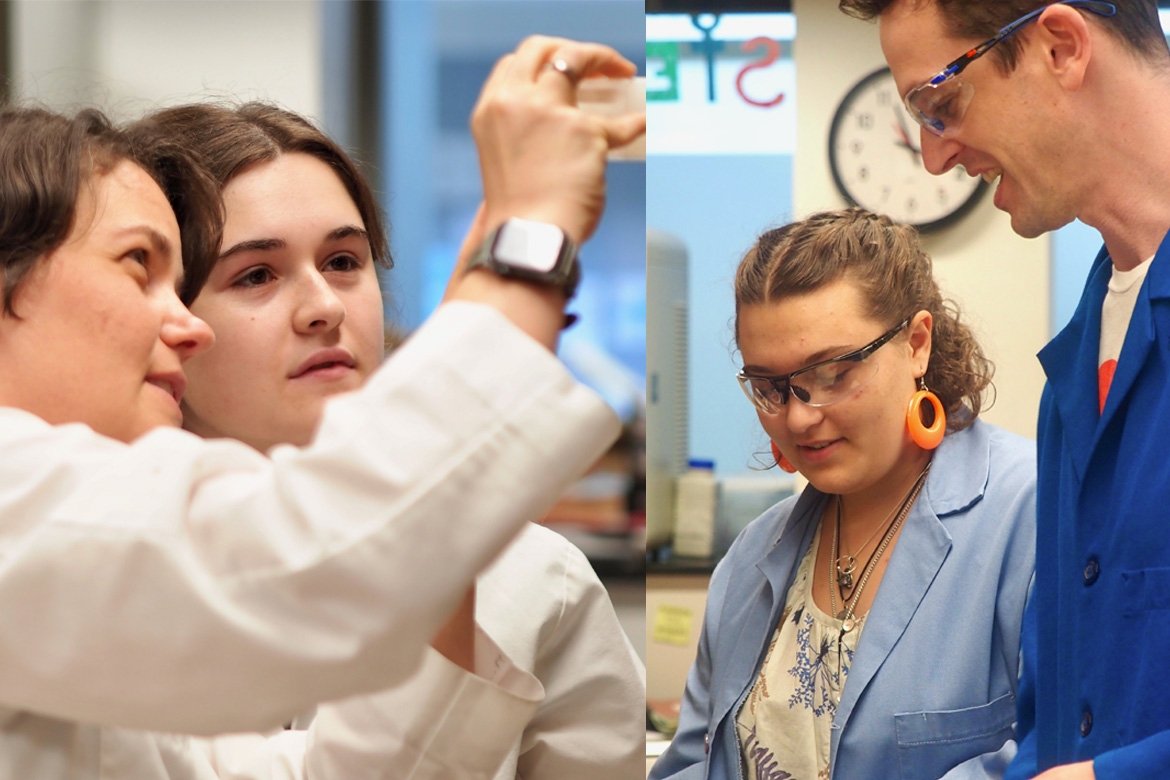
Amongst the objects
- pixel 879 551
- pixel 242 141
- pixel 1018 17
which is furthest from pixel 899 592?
pixel 242 141

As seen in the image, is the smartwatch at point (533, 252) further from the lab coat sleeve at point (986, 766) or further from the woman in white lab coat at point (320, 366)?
the lab coat sleeve at point (986, 766)

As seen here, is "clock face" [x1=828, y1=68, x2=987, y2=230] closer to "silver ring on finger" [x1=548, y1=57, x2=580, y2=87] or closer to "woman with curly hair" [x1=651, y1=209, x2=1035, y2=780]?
"woman with curly hair" [x1=651, y1=209, x2=1035, y2=780]

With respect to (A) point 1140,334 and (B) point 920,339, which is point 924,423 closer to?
(B) point 920,339

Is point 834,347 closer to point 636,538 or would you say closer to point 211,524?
point 636,538

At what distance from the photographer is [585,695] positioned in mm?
1173

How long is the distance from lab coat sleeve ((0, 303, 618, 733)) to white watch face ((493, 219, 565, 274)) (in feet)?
0.13

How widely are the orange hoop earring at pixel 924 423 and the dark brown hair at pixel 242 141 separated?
0.63 meters

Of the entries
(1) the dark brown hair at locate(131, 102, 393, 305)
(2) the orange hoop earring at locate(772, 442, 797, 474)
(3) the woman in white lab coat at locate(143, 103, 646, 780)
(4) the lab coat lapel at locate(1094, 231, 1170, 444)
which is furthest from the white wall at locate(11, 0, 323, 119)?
(4) the lab coat lapel at locate(1094, 231, 1170, 444)

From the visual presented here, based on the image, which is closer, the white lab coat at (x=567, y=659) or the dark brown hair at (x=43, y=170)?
the dark brown hair at (x=43, y=170)

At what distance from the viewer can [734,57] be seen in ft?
4.17

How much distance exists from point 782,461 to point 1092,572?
32 centimetres

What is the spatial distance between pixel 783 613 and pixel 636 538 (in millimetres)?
187

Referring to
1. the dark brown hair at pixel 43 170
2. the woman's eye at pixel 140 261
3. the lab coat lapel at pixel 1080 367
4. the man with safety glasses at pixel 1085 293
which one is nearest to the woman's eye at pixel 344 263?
the dark brown hair at pixel 43 170

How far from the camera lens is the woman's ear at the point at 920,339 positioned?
122cm
